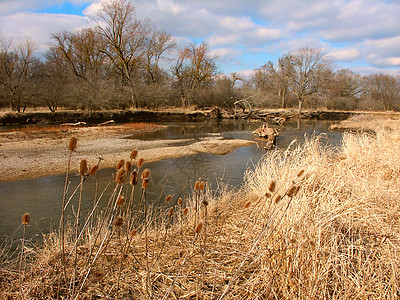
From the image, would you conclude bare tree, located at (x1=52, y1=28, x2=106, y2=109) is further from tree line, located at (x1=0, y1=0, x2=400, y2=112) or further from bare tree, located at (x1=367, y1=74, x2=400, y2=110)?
bare tree, located at (x1=367, y1=74, x2=400, y2=110)

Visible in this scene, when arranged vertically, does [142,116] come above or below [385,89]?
below

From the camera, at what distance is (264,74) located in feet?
191

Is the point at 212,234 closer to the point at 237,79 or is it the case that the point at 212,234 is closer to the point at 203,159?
the point at 203,159

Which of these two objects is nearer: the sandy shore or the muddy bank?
the sandy shore

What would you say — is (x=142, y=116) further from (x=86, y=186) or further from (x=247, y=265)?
(x=247, y=265)

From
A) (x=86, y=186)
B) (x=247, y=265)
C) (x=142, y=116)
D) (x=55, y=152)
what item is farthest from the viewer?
(x=142, y=116)

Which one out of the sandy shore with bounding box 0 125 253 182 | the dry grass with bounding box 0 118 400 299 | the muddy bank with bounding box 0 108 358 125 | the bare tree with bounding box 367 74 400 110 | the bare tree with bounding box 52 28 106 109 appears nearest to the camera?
the dry grass with bounding box 0 118 400 299

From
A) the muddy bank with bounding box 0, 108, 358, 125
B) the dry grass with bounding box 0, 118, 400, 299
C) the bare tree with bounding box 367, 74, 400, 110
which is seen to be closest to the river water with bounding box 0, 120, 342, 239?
the dry grass with bounding box 0, 118, 400, 299

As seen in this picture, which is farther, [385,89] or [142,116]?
[385,89]

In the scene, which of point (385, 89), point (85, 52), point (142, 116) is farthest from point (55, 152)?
point (385, 89)

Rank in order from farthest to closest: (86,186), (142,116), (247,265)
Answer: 1. (142,116)
2. (86,186)
3. (247,265)

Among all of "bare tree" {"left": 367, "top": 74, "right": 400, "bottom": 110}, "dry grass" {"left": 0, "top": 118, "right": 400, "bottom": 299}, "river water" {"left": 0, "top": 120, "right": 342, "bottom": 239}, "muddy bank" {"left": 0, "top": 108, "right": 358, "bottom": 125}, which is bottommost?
"river water" {"left": 0, "top": 120, "right": 342, "bottom": 239}

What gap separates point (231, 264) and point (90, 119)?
93.1 feet

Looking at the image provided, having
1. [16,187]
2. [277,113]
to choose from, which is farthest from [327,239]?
[277,113]
